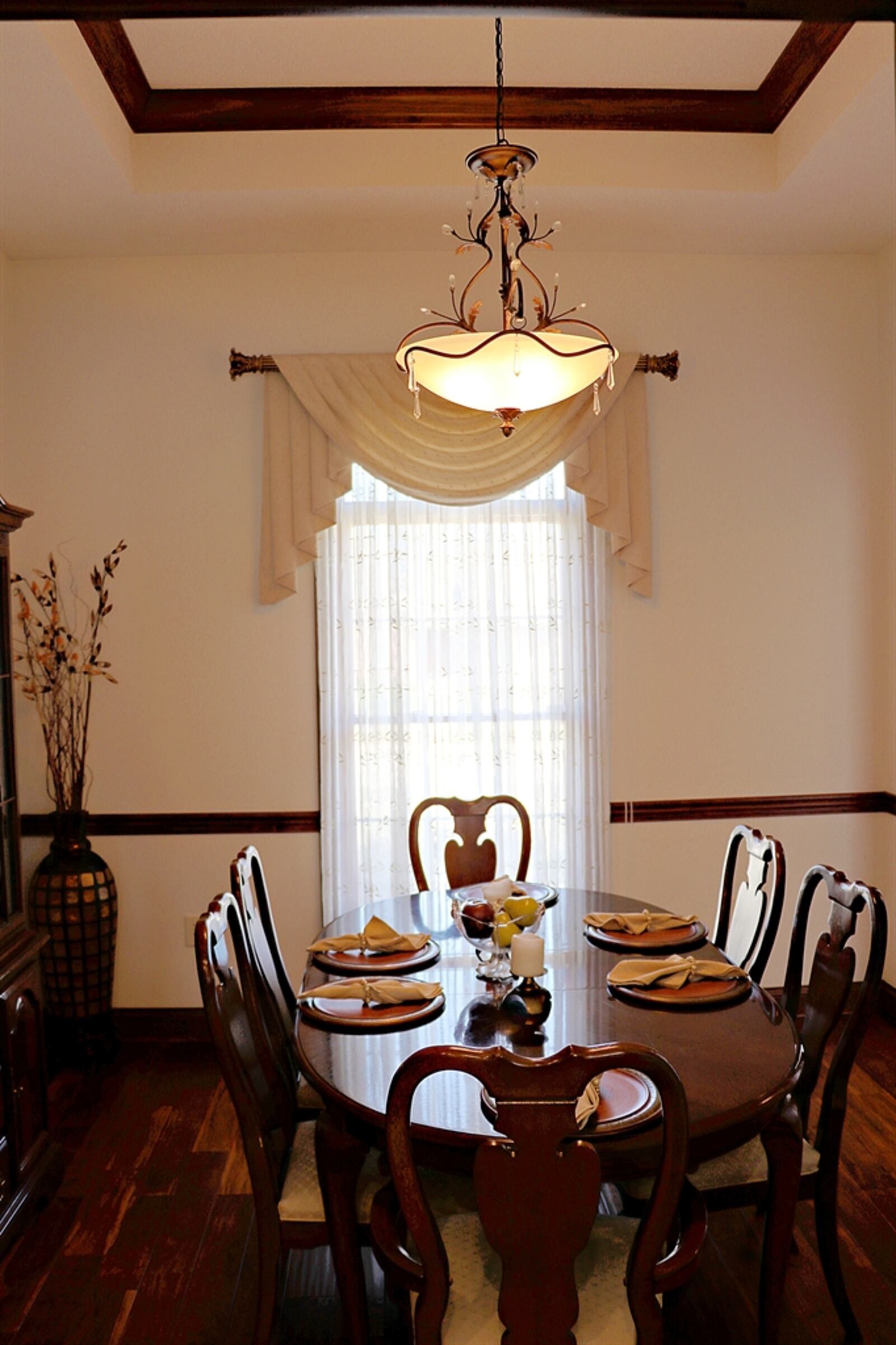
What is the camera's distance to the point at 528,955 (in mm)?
2223

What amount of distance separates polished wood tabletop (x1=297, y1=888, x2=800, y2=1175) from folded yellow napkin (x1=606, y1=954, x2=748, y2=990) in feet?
0.17

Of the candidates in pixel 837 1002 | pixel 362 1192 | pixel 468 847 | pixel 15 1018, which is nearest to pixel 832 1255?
pixel 837 1002

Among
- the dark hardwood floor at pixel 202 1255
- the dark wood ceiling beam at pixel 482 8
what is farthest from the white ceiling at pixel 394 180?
the dark hardwood floor at pixel 202 1255

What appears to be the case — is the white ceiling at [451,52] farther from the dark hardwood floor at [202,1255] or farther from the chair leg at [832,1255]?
the dark hardwood floor at [202,1255]

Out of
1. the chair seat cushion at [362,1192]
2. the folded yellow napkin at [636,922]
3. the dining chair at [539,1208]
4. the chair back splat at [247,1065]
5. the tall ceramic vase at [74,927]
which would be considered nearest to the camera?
the dining chair at [539,1208]

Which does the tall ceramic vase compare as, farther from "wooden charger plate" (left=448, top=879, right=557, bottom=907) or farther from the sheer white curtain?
"wooden charger plate" (left=448, top=879, right=557, bottom=907)

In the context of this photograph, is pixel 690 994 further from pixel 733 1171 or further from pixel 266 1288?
pixel 266 1288

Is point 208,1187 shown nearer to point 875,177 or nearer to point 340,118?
point 340,118

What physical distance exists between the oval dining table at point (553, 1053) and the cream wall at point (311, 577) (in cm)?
173

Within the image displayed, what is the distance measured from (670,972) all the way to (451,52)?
8.35 ft

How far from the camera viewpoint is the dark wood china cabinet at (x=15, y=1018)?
278 centimetres

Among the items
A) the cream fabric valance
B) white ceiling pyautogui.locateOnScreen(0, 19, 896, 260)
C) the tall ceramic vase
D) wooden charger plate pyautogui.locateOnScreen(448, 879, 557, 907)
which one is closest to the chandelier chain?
white ceiling pyautogui.locateOnScreen(0, 19, 896, 260)

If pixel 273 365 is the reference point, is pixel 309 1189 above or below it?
below

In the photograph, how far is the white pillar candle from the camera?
7.29 ft
